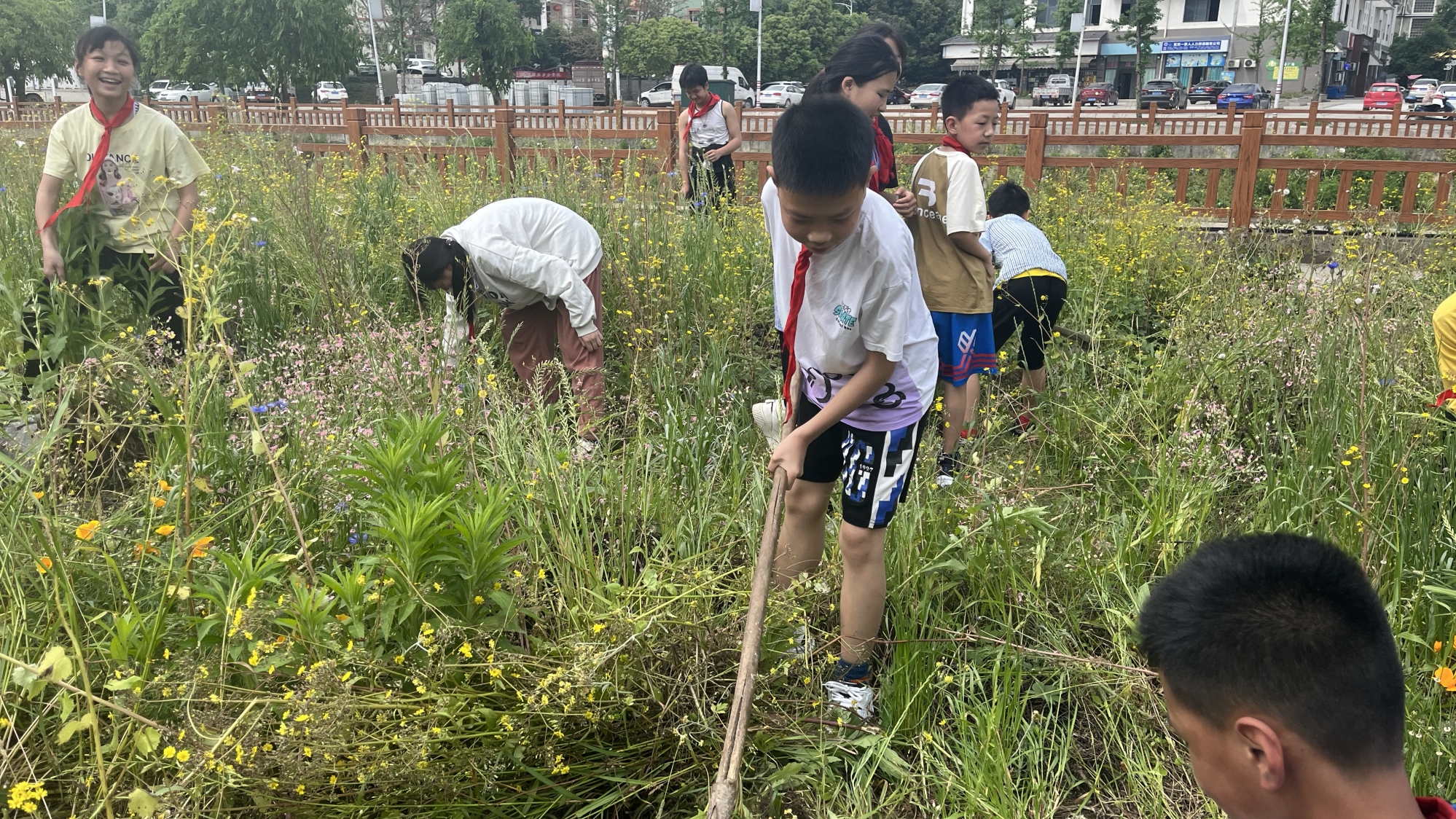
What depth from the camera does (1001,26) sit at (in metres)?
46.4

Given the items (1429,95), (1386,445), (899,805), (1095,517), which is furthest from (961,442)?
(1429,95)

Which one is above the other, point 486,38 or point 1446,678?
point 486,38

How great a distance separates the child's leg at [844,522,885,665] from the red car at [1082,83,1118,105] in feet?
134

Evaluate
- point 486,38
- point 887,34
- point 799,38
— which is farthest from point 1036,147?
point 799,38

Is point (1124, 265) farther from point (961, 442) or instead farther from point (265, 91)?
point (265, 91)

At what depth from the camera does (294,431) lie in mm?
2652

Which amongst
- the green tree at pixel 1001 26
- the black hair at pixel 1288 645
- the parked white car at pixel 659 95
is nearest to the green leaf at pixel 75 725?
the black hair at pixel 1288 645

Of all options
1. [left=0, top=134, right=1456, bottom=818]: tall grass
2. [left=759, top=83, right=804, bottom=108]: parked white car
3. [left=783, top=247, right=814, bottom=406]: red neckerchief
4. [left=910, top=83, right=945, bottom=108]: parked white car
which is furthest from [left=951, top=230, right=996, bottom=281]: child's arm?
[left=759, top=83, right=804, bottom=108]: parked white car

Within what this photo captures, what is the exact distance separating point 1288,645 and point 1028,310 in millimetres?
3402

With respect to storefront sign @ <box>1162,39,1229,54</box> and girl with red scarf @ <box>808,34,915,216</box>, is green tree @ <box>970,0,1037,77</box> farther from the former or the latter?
girl with red scarf @ <box>808,34,915,216</box>

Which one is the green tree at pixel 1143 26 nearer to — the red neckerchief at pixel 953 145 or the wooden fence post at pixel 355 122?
the wooden fence post at pixel 355 122

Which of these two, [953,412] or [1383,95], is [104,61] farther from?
[1383,95]

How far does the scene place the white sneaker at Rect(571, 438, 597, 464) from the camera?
2.71 m

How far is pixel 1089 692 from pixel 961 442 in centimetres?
147
